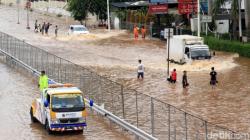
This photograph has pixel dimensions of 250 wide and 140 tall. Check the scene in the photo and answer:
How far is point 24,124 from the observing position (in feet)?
85.0

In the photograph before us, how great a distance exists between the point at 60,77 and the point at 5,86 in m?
3.63

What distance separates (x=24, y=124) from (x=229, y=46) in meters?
30.4

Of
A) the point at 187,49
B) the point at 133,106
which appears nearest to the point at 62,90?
the point at 133,106

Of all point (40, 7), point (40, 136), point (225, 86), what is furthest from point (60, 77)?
point (40, 7)

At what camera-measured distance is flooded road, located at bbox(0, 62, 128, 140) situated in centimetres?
2365

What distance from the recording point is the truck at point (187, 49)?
145ft

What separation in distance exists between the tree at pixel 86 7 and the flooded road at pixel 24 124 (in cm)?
4960

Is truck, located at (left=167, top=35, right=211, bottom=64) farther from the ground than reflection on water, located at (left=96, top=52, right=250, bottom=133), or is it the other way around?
truck, located at (left=167, top=35, right=211, bottom=64)

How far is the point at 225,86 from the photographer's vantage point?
36.4 m

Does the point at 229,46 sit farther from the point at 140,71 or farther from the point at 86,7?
the point at 86,7

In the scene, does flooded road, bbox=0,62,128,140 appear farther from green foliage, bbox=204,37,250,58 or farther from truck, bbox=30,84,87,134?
green foliage, bbox=204,37,250,58

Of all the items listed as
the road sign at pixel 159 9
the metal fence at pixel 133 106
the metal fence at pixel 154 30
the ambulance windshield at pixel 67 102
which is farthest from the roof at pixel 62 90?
the road sign at pixel 159 9

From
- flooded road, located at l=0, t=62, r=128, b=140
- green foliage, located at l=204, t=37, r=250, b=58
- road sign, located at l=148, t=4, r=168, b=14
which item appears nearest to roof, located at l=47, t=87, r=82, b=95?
flooded road, located at l=0, t=62, r=128, b=140

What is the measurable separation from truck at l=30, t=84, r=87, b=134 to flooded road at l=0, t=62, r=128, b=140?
487mm
